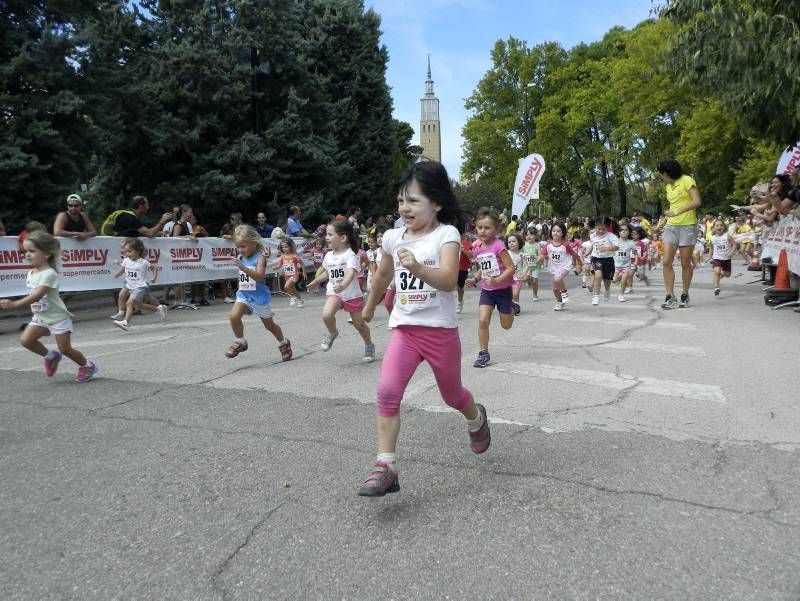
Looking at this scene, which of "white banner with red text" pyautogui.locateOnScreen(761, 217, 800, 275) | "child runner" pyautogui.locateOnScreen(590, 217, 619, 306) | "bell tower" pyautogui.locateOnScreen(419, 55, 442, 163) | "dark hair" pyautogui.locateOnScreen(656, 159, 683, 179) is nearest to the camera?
"white banner with red text" pyautogui.locateOnScreen(761, 217, 800, 275)

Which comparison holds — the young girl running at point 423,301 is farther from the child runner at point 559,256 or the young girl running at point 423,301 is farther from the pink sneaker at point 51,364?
the child runner at point 559,256

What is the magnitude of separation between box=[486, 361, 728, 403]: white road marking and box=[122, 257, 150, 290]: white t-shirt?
6719mm

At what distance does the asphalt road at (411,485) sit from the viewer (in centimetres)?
270

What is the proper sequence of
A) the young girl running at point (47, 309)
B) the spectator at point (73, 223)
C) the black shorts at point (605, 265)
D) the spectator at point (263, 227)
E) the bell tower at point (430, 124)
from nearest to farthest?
the young girl running at point (47, 309) < the spectator at point (73, 223) < the black shorts at point (605, 265) < the spectator at point (263, 227) < the bell tower at point (430, 124)

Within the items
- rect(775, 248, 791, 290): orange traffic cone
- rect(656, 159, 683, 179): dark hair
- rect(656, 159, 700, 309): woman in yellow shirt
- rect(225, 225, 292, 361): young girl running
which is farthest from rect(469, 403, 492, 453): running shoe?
rect(775, 248, 791, 290): orange traffic cone

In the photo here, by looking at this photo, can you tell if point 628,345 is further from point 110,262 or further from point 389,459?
point 110,262

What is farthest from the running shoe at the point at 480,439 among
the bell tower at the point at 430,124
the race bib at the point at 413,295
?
the bell tower at the point at 430,124

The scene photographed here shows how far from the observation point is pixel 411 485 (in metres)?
3.61

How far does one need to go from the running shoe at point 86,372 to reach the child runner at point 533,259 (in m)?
9.14

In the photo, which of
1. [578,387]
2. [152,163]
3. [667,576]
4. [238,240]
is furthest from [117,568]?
[152,163]

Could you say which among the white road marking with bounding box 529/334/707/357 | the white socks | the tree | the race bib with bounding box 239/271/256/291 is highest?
the tree

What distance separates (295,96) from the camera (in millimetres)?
20531

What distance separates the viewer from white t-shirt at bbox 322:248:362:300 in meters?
8.00

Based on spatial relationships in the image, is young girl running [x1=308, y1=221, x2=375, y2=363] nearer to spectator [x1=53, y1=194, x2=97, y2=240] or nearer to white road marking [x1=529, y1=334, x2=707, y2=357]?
white road marking [x1=529, y1=334, x2=707, y2=357]
